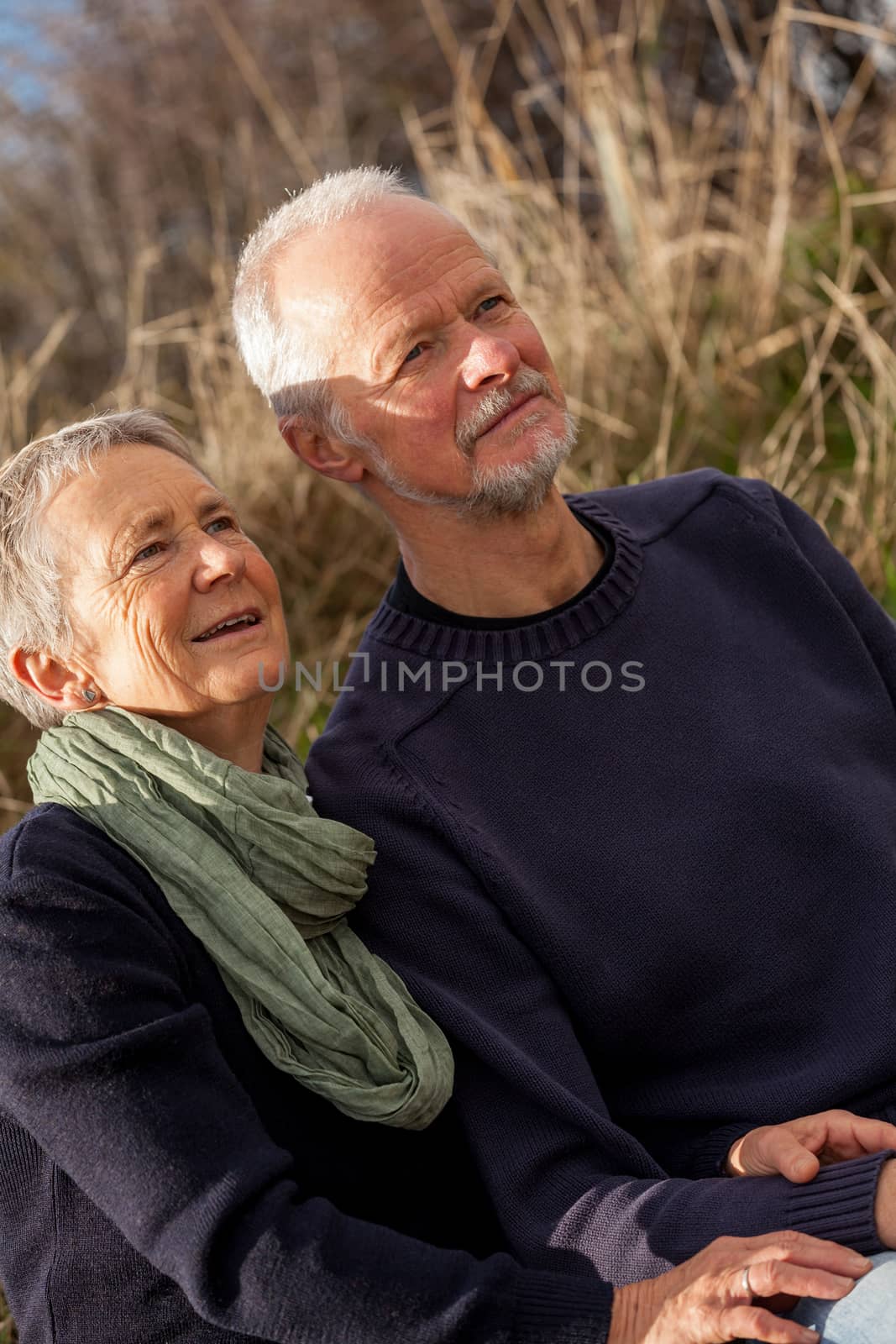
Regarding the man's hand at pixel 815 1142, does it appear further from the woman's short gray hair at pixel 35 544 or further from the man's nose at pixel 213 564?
the woman's short gray hair at pixel 35 544

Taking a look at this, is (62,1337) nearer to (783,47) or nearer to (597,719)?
(597,719)

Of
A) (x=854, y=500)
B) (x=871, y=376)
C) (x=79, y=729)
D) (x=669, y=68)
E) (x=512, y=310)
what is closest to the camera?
(x=79, y=729)

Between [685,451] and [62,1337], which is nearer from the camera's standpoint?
[62,1337]

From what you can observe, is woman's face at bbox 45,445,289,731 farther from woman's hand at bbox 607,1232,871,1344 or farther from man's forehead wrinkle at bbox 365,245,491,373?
woman's hand at bbox 607,1232,871,1344

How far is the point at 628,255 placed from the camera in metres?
4.74


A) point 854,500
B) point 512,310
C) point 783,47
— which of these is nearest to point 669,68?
point 783,47

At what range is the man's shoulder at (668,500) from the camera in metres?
2.64

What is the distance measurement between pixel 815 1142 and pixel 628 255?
343 centimetres

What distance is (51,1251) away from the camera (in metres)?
1.88

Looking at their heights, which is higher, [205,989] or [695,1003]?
[205,989]

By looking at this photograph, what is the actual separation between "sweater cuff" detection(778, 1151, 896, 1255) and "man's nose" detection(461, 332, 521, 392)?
132 cm

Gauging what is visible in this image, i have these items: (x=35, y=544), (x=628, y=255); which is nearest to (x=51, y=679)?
(x=35, y=544)

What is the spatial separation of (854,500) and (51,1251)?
8.81ft

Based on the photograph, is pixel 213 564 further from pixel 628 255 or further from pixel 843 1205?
pixel 628 255
